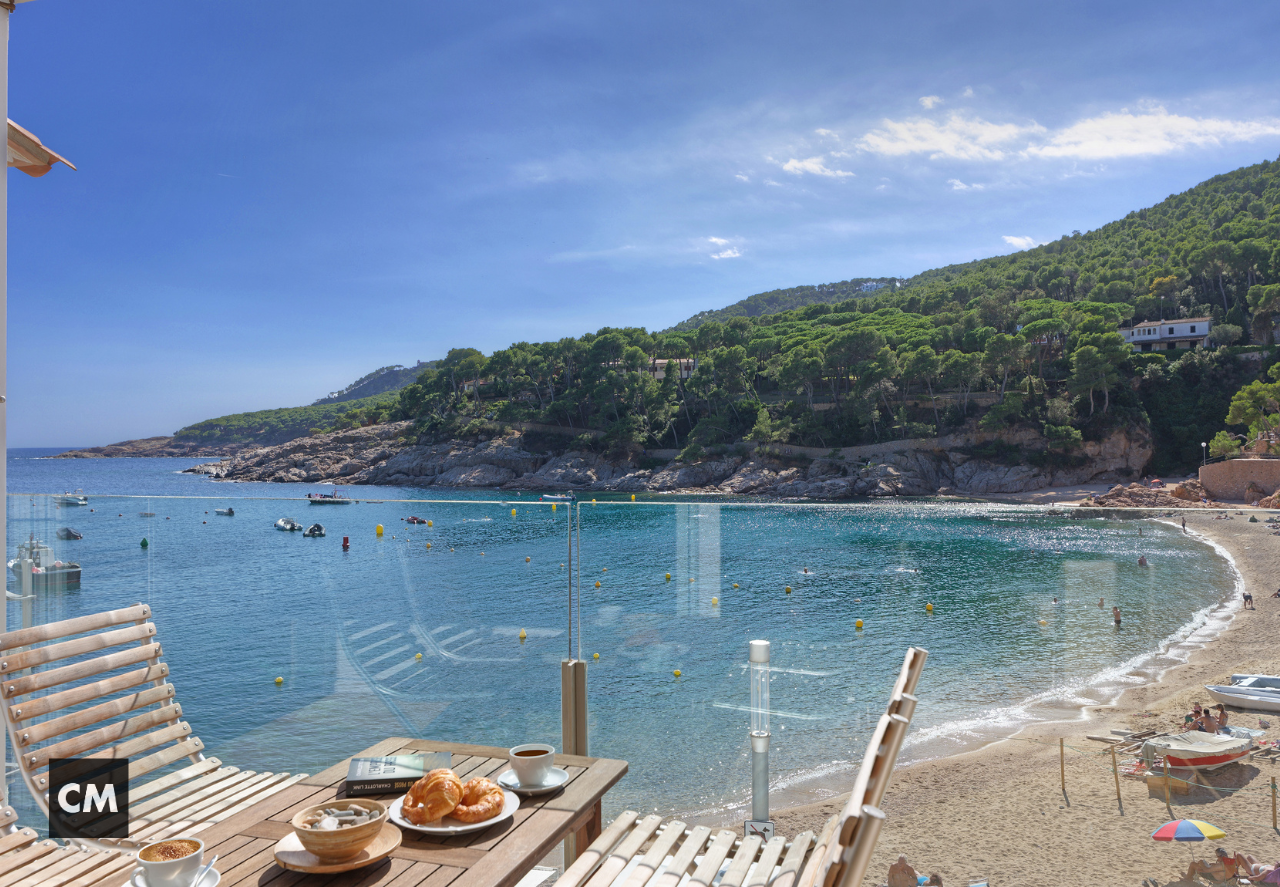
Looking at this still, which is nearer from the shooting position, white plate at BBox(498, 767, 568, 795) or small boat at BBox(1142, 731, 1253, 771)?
white plate at BBox(498, 767, 568, 795)

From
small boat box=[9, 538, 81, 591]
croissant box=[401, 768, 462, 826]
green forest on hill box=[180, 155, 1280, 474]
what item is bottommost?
croissant box=[401, 768, 462, 826]

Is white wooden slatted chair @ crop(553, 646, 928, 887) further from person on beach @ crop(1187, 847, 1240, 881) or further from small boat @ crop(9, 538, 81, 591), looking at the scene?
small boat @ crop(9, 538, 81, 591)

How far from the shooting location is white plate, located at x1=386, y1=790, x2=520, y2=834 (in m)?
1.19

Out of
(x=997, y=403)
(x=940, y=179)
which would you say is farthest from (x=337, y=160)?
(x=997, y=403)

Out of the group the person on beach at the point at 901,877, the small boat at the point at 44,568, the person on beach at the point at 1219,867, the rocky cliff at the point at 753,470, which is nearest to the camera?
the person on beach at the point at 1219,867

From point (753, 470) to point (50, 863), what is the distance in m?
41.2

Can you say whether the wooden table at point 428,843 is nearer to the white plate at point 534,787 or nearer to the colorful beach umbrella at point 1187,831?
the white plate at point 534,787

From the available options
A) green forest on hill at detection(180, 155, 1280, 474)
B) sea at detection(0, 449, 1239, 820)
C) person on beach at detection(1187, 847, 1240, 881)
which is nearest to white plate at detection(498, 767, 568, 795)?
sea at detection(0, 449, 1239, 820)

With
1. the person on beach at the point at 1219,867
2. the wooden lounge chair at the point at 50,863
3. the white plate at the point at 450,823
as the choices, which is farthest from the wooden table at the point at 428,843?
the person on beach at the point at 1219,867

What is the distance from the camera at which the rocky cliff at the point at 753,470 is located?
38062mm

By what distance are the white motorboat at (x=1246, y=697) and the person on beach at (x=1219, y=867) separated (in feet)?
1.52

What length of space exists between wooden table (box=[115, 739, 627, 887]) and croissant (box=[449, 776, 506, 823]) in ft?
0.09

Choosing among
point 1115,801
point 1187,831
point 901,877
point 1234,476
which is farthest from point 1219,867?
point 1234,476

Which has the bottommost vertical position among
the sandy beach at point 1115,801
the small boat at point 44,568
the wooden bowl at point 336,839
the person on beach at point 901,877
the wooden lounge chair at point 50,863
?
the person on beach at point 901,877
